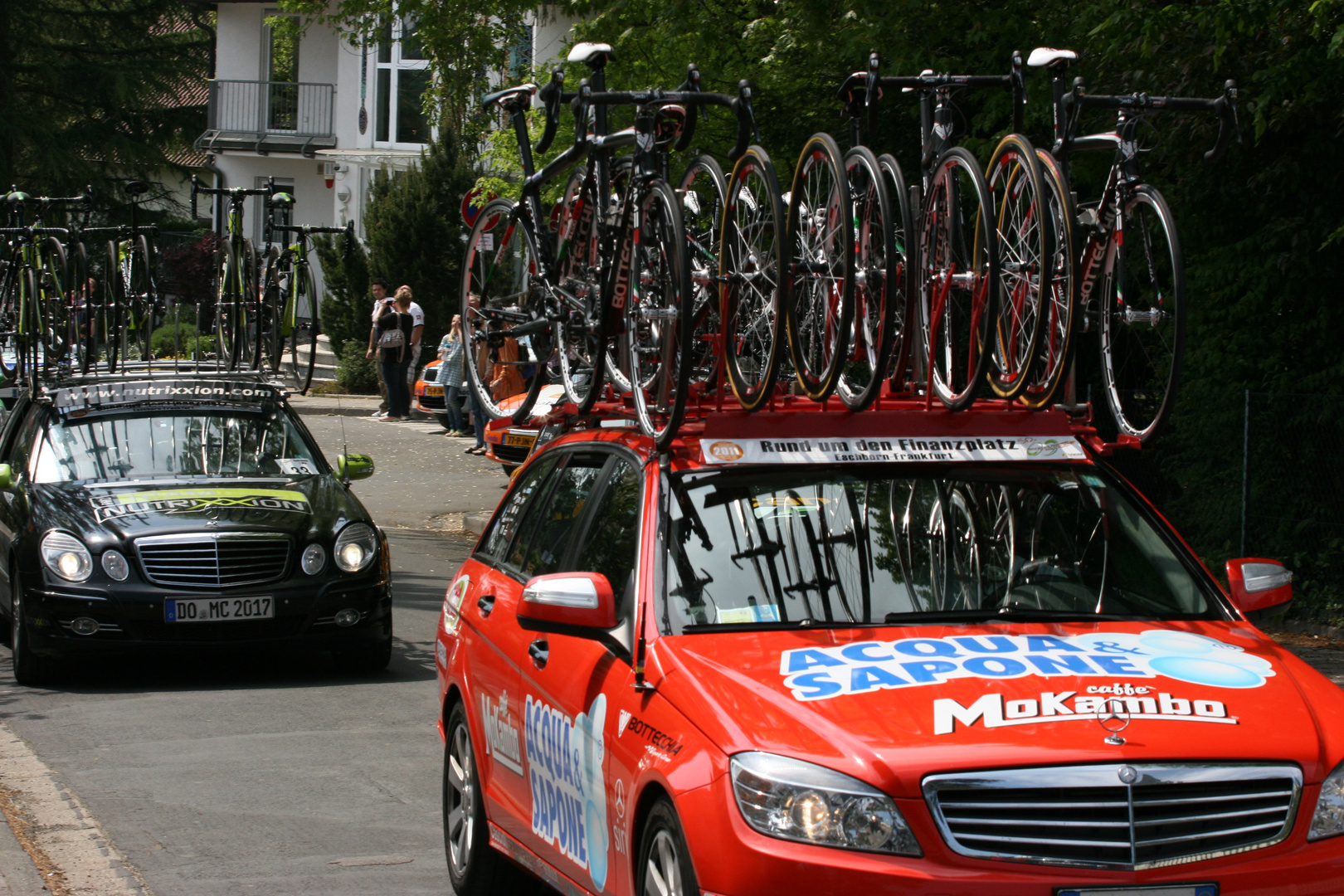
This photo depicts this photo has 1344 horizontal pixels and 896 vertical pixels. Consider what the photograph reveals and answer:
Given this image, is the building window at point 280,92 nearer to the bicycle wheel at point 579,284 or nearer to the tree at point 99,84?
the tree at point 99,84

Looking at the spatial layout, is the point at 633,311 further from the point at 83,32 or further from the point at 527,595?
the point at 83,32

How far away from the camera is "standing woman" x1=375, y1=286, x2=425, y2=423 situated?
24359 mm

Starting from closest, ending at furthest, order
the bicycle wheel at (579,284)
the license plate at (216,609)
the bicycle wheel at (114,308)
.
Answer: the bicycle wheel at (579,284) < the license plate at (216,609) < the bicycle wheel at (114,308)

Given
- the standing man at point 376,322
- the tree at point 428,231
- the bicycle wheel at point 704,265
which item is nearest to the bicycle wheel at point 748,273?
the bicycle wheel at point 704,265

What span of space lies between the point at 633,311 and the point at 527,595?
6.24 ft

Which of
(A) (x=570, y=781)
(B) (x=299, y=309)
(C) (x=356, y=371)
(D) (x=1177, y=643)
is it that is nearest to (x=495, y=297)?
(A) (x=570, y=781)

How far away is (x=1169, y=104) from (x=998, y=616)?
7.72 feet

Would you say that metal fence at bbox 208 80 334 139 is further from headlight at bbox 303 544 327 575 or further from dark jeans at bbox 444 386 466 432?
headlight at bbox 303 544 327 575

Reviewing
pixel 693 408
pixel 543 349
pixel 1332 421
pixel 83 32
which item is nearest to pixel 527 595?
pixel 693 408

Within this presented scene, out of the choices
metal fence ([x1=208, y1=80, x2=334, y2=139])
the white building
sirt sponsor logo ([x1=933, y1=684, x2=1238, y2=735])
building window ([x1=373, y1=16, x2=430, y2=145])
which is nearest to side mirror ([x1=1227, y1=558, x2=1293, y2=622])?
sirt sponsor logo ([x1=933, y1=684, x2=1238, y2=735])

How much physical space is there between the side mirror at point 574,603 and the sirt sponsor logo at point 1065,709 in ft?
3.49

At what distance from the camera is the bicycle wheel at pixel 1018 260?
591 cm

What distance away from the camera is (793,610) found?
4.88 m

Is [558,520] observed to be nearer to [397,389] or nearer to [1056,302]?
[1056,302]
